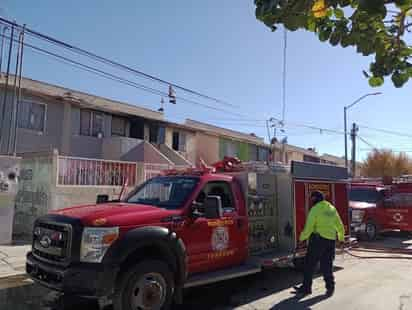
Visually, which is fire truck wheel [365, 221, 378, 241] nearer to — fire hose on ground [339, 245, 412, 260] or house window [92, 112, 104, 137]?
fire hose on ground [339, 245, 412, 260]

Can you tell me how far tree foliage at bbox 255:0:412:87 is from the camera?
3.00 m

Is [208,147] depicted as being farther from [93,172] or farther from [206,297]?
Answer: [206,297]

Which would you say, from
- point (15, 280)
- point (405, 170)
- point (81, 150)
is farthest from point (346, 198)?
point (405, 170)

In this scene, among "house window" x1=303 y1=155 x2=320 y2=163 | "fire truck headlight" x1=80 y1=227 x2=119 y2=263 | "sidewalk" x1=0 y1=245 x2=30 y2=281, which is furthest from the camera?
"house window" x1=303 y1=155 x2=320 y2=163

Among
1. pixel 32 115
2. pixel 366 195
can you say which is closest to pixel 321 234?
pixel 366 195

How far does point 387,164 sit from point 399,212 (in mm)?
37170

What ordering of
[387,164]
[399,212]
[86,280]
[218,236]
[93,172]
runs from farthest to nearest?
[387,164] → [399,212] → [93,172] → [218,236] → [86,280]

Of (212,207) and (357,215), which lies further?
(357,215)

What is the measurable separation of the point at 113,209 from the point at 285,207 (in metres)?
3.83

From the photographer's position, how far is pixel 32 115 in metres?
18.4

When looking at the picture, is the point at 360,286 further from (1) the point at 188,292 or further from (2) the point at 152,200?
(2) the point at 152,200

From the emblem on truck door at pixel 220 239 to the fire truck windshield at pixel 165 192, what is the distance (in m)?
0.77

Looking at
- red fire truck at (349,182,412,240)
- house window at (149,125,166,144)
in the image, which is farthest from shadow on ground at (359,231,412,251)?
house window at (149,125,166,144)

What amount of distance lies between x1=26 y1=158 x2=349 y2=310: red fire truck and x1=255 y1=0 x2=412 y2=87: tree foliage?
9.99 ft
